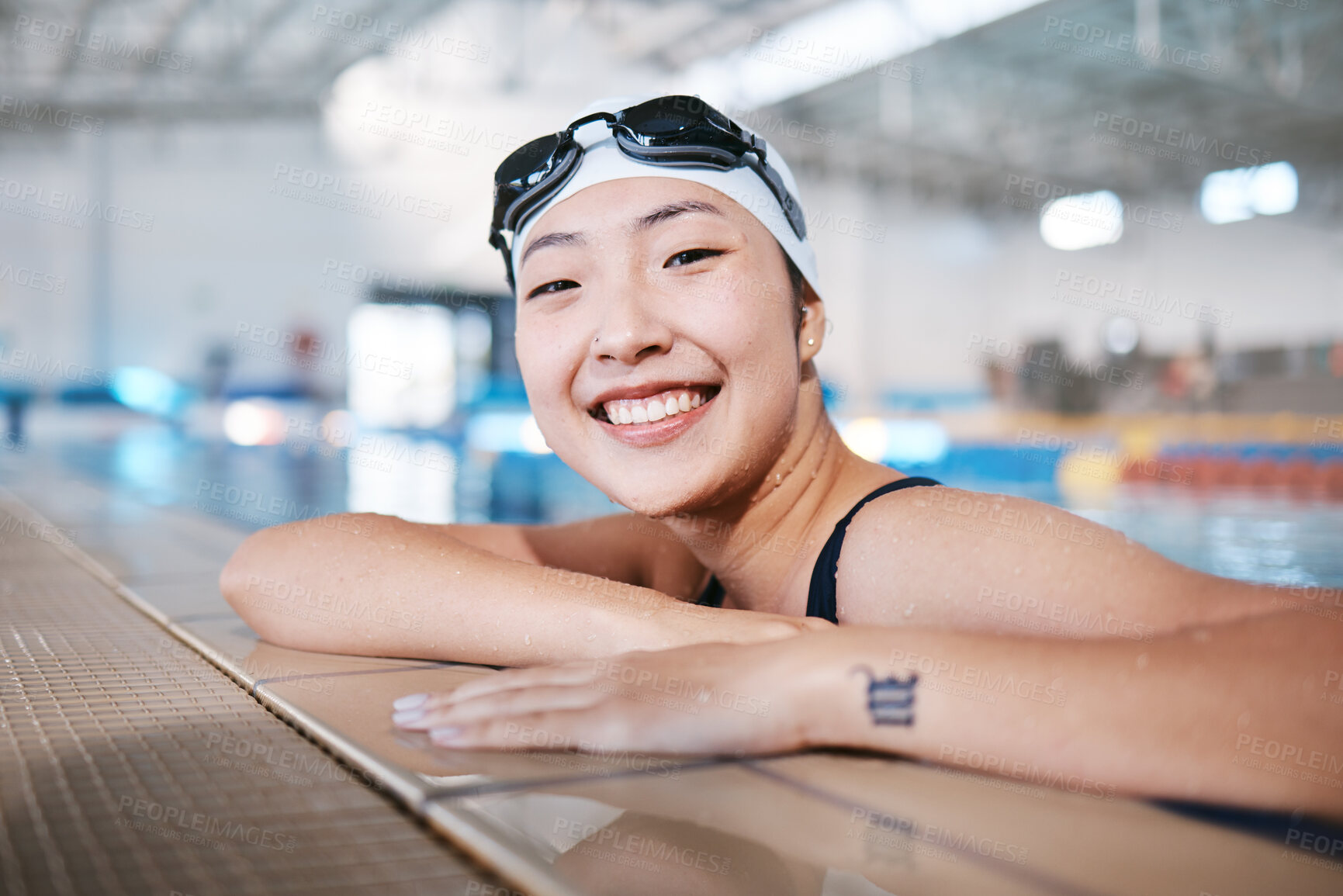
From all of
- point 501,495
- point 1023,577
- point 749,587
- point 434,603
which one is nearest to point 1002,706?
point 1023,577

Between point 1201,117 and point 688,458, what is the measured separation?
20999mm

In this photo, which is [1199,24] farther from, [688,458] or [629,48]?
[688,458]

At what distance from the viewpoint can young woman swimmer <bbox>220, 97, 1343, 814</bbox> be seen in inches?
38.5

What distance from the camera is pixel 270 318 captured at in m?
16.7

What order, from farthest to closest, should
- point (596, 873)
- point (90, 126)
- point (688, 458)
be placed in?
point (90, 126) < point (688, 458) < point (596, 873)

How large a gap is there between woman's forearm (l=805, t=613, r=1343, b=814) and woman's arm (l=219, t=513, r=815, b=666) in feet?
0.66

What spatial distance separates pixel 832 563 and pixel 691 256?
517mm

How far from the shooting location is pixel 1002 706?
100cm

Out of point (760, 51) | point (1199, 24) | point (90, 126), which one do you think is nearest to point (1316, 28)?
point (1199, 24)

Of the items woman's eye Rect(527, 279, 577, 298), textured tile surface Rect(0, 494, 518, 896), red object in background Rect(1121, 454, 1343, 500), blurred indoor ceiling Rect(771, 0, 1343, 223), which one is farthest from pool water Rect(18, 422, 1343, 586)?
blurred indoor ceiling Rect(771, 0, 1343, 223)

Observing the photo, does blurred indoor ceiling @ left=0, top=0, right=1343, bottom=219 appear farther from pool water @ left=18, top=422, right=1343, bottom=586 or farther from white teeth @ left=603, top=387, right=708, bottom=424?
white teeth @ left=603, top=387, right=708, bottom=424

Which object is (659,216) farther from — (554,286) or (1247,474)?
(1247,474)

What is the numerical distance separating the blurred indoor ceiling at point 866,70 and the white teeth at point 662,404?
13581 millimetres

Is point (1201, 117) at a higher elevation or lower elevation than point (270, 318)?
higher
